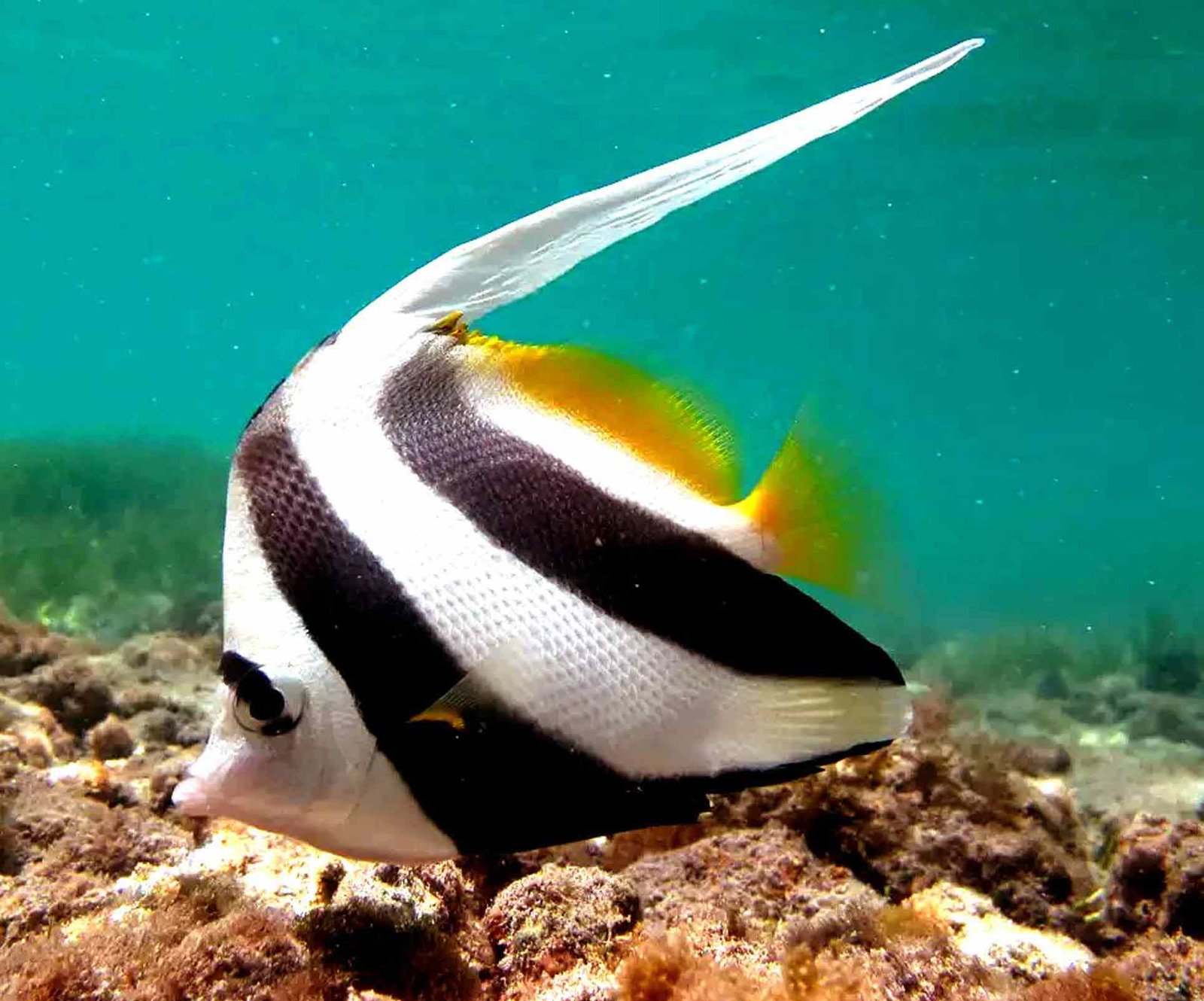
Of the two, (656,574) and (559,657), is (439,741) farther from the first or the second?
(656,574)

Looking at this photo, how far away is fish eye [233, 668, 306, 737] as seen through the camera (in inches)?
41.9

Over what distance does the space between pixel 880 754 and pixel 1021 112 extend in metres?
30.4

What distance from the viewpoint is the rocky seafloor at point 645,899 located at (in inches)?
78.4

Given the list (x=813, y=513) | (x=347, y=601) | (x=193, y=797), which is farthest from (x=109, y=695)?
(x=813, y=513)

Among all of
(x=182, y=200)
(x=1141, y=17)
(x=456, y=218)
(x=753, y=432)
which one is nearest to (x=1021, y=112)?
(x=1141, y=17)

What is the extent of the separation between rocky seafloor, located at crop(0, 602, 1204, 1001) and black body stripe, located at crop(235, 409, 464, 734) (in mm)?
183

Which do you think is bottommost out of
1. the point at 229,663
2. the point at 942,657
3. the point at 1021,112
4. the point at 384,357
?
the point at 942,657

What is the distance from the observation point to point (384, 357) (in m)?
1.23

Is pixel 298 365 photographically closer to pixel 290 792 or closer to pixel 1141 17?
pixel 290 792

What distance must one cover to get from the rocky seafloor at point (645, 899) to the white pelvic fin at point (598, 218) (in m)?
0.62

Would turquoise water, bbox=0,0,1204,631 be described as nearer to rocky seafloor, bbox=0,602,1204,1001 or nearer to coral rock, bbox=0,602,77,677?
rocky seafloor, bbox=0,602,1204,1001

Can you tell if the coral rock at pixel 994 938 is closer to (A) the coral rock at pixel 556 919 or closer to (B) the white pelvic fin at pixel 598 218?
(A) the coral rock at pixel 556 919

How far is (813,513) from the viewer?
3.71 feet

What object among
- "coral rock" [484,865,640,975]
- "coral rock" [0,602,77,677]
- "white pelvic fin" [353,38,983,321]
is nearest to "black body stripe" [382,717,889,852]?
"white pelvic fin" [353,38,983,321]
